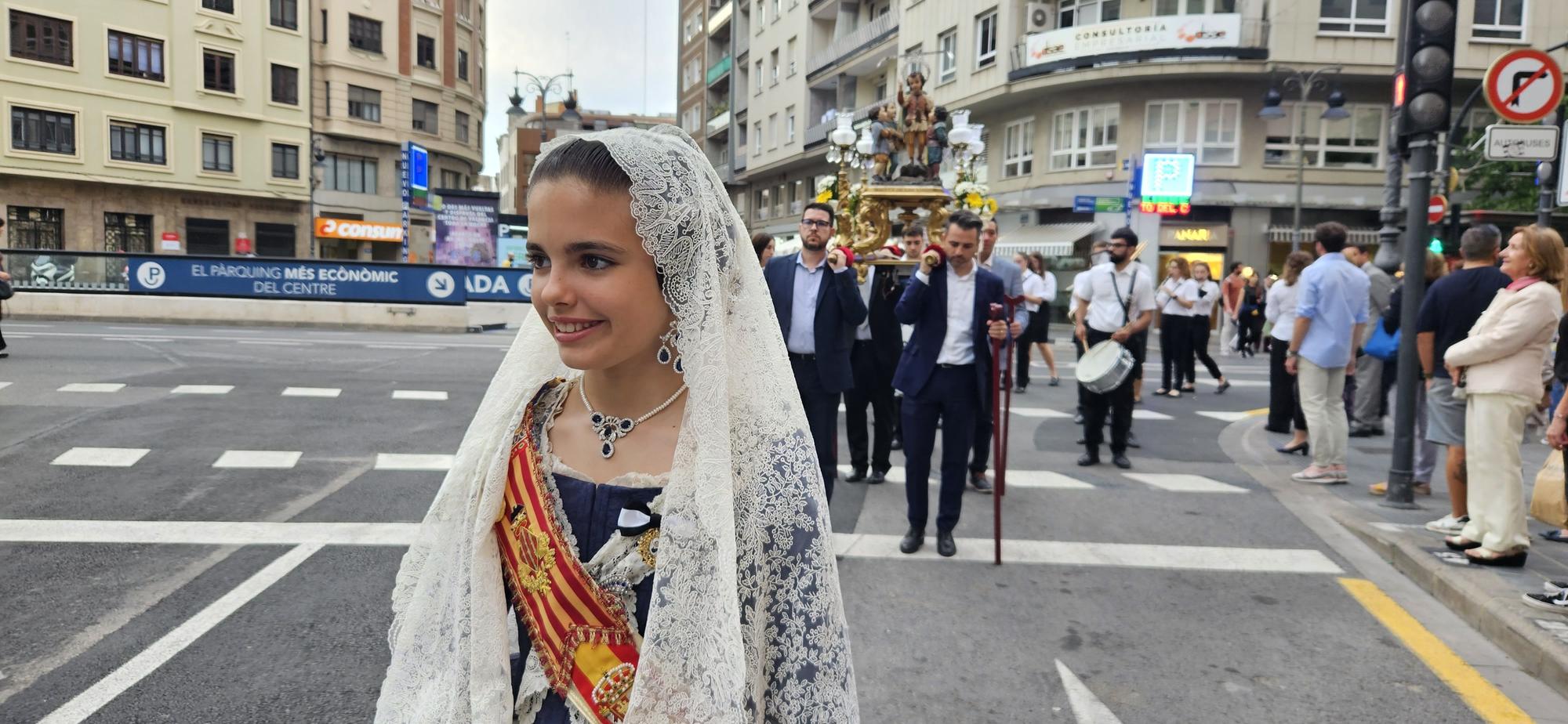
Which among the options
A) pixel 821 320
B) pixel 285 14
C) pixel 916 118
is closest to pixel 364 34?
pixel 285 14

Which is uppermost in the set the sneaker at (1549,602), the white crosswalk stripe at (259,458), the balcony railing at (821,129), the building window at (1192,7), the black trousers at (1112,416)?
the building window at (1192,7)

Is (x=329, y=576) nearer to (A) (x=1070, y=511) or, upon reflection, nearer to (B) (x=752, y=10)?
(A) (x=1070, y=511)

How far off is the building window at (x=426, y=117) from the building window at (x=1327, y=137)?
37.2m

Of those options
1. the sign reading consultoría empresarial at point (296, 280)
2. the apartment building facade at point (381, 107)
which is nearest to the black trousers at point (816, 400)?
the sign reading consultoría empresarial at point (296, 280)

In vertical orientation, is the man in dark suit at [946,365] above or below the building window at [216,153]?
below

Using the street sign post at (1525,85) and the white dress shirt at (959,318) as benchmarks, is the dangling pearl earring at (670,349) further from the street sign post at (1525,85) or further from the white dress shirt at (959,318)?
the street sign post at (1525,85)

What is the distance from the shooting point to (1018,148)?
31.4 m

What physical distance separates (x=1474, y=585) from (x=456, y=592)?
16.6 ft

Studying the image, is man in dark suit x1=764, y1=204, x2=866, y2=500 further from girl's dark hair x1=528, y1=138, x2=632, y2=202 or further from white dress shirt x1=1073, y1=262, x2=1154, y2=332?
girl's dark hair x1=528, y1=138, x2=632, y2=202

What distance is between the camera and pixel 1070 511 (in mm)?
6574

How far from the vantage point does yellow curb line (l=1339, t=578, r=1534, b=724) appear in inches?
142

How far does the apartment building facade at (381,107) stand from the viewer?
43.2m

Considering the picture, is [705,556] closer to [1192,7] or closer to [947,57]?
[1192,7]

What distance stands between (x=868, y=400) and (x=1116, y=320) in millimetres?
2581
